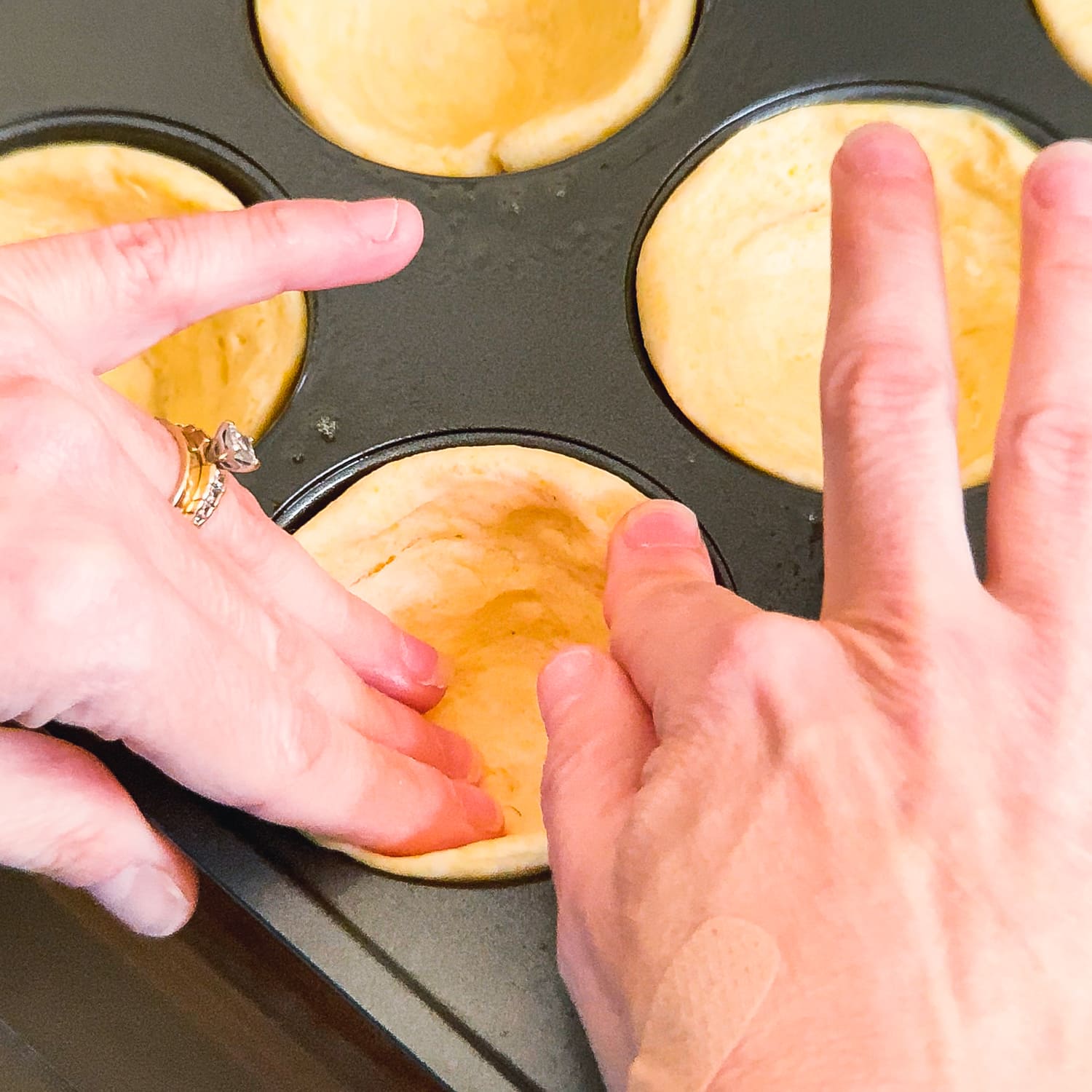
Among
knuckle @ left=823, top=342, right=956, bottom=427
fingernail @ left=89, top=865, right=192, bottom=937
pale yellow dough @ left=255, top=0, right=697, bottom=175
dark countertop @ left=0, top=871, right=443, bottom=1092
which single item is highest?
→ pale yellow dough @ left=255, top=0, right=697, bottom=175

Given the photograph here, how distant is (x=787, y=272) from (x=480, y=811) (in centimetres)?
91

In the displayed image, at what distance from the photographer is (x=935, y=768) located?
0.58 meters

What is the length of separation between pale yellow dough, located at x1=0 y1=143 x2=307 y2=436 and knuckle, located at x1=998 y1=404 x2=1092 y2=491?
91 cm

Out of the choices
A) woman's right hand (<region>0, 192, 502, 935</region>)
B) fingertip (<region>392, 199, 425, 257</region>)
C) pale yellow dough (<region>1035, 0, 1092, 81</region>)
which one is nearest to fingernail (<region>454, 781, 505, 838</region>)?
woman's right hand (<region>0, 192, 502, 935</region>)

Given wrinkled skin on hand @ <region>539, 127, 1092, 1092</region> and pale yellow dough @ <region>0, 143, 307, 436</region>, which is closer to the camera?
wrinkled skin on hand @ <region>539, 127, 1092, 1092</region>

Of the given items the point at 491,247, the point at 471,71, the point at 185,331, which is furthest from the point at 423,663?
the point at 471,71

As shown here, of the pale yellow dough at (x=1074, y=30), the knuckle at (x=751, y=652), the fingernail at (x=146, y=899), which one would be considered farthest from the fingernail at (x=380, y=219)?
the pale yellow dough at (x=1074, y=30)

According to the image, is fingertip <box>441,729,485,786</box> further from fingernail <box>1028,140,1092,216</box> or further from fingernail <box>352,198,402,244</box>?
fingernail <box>1028,140,1092,216</box>

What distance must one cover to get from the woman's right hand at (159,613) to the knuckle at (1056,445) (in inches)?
24.0

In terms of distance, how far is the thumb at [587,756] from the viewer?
688 mm

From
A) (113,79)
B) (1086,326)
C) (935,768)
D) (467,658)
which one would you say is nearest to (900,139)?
(1086,326)

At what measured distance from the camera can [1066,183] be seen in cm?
67

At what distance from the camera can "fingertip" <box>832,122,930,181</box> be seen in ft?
2.31

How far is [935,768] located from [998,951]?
105 mm
